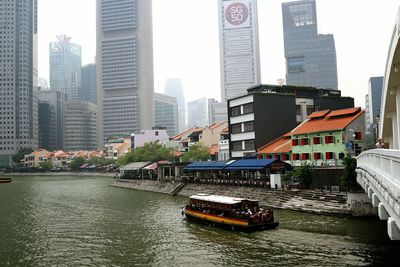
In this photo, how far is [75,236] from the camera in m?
34.1

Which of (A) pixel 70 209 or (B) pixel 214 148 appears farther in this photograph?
(B) pixel 214 148

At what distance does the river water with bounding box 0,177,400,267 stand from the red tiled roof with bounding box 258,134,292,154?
62.7 ft

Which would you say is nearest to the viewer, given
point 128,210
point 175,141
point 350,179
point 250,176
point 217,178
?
point 350,179

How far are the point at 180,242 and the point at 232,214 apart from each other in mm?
5748

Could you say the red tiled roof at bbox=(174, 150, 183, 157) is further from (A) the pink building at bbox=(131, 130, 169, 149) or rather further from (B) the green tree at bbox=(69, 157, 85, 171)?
(B) the green tree at bbox=(69, 157, 85, 171)

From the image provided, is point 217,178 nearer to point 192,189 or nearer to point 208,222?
point 192,189

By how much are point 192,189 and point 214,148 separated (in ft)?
99.8

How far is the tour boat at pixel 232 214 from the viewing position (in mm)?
32969

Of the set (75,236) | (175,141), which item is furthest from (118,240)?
(175,141)

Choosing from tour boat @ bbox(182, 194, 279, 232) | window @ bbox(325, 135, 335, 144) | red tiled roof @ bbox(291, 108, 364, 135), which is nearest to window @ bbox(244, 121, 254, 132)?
red tiled roof @ bbox(291, 108, 364, 135)

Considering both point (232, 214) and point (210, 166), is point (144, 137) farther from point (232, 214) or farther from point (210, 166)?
point (232, 214)

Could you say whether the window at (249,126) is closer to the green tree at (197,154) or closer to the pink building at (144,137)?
the green tree at (197,154)

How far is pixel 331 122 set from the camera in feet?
181

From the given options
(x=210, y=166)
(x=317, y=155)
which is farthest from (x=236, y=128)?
(x=317, y=155)
